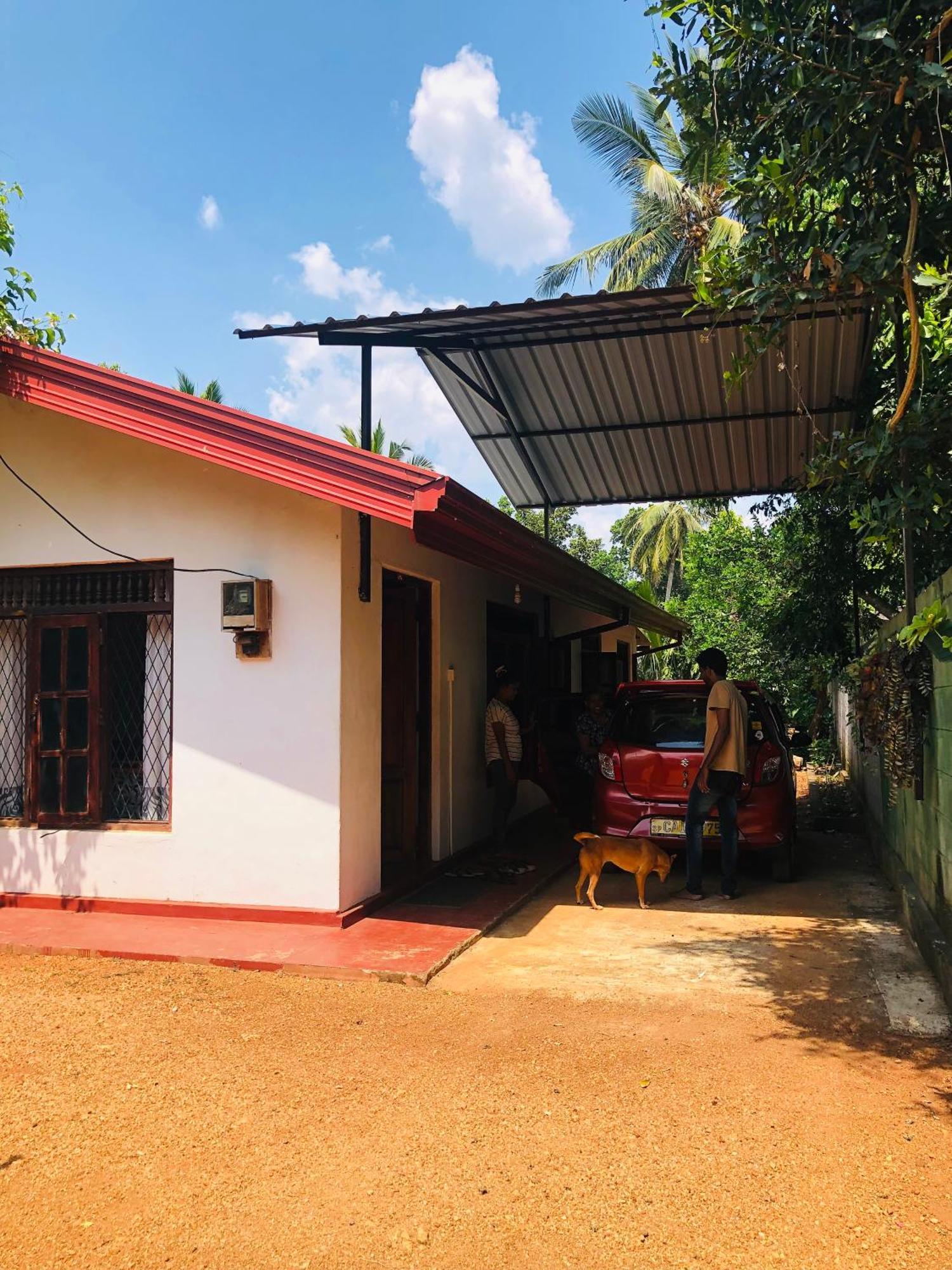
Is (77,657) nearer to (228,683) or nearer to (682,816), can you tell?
(228,683)

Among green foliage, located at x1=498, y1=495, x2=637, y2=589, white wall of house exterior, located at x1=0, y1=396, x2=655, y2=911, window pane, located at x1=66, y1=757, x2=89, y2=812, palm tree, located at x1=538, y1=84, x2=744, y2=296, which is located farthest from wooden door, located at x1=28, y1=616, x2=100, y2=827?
green foliage, located at x1=498, y1=495, x2=637, y2=589

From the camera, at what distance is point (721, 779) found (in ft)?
24.0

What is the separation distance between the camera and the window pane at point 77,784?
7.04m

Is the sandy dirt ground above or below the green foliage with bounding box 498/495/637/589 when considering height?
below

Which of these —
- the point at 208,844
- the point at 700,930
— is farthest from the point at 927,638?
the point at 208,844

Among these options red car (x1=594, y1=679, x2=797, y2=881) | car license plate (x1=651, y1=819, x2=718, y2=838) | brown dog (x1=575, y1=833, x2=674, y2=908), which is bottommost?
brown dog (x1=575, y1=833, x2=674, y2=908)

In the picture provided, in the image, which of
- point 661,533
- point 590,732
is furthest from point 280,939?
point 661,533

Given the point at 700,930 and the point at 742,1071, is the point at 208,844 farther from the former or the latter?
the point at 742,1071

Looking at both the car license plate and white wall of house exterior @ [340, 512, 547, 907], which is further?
the car license plate

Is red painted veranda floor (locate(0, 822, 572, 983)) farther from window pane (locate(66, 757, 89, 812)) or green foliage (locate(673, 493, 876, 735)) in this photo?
green foliage (locate(673, 493, 876, 735))

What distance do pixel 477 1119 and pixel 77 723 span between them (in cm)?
449

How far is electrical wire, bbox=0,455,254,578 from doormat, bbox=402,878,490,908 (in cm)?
257

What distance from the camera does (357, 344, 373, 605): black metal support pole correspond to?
6602 millimetres

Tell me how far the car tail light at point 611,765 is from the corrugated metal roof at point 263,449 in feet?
6.77
